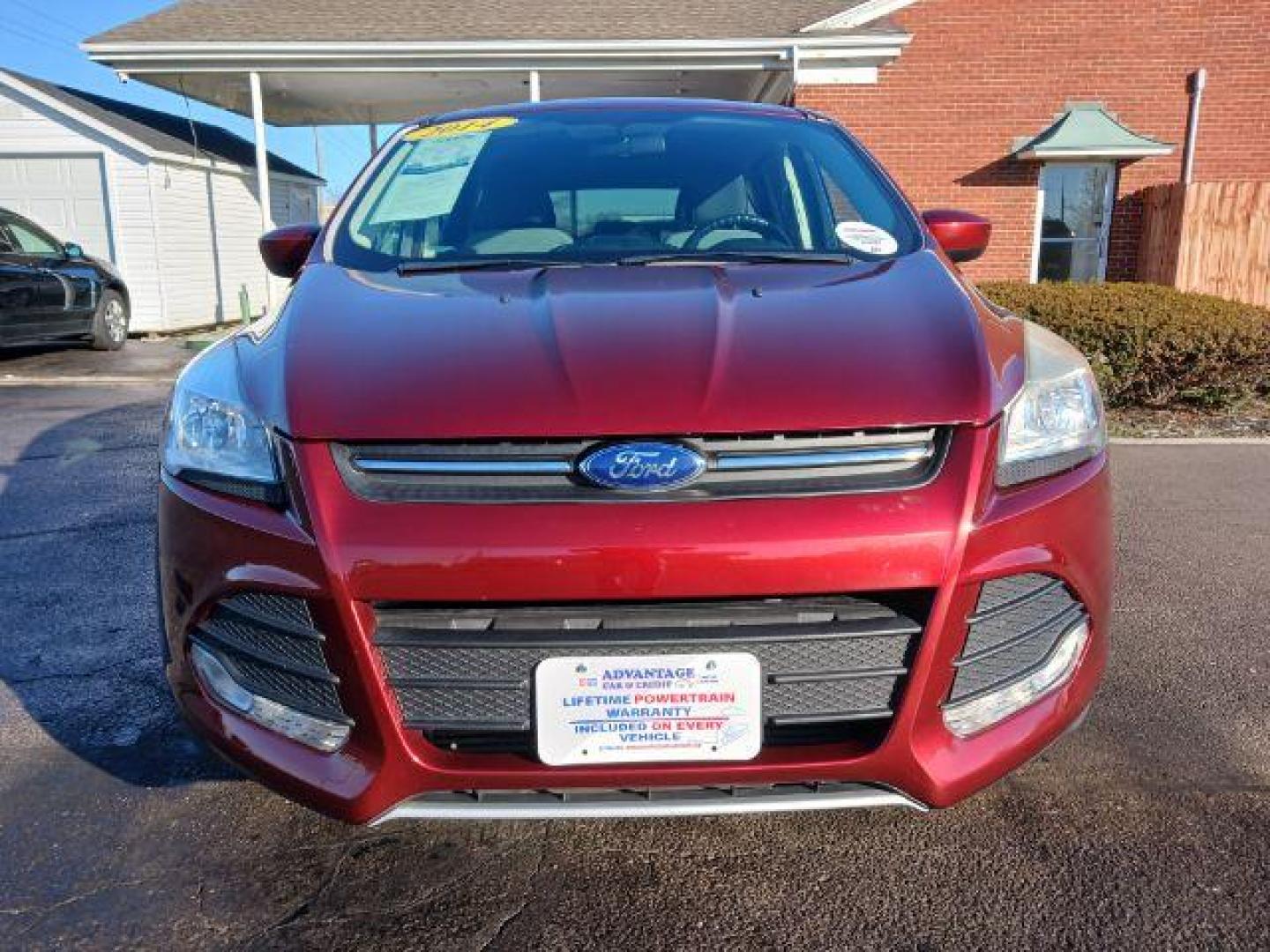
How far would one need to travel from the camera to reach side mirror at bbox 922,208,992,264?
279 centimetres

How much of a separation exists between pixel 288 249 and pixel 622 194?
946mm

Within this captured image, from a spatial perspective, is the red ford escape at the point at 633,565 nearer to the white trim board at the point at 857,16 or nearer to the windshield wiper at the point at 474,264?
the windshield wiper at the point at 474,264

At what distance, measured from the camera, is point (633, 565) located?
5.17ft

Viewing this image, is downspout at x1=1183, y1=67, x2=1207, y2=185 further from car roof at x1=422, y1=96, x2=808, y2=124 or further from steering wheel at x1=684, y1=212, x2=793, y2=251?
steering wheel at x1=684, y1=212, x2=793, y2=251

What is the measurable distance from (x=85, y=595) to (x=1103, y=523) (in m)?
3.46

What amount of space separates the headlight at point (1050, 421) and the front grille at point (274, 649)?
121 centimetres

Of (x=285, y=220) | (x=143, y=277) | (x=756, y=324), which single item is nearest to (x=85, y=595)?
(x=756, y=324)

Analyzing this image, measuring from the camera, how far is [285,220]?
18.8m

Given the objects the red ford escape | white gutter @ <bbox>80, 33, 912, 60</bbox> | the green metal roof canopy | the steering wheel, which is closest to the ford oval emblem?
→ the red ford escape

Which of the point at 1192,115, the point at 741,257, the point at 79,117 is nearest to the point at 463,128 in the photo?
the point at 741,257

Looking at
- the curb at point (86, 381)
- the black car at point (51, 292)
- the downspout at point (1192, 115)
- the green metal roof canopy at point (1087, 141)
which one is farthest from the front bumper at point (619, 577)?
the downspout at point (1192, 115)

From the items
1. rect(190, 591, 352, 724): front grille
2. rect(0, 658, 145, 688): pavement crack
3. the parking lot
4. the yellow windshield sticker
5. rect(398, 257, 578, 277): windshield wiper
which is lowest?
rect(0, 658, 145, 688): pavement crack

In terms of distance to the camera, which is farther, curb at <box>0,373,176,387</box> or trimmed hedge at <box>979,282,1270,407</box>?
curb at <box>0,373,176,387</box>

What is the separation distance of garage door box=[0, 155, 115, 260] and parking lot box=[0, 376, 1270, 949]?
12446mm
